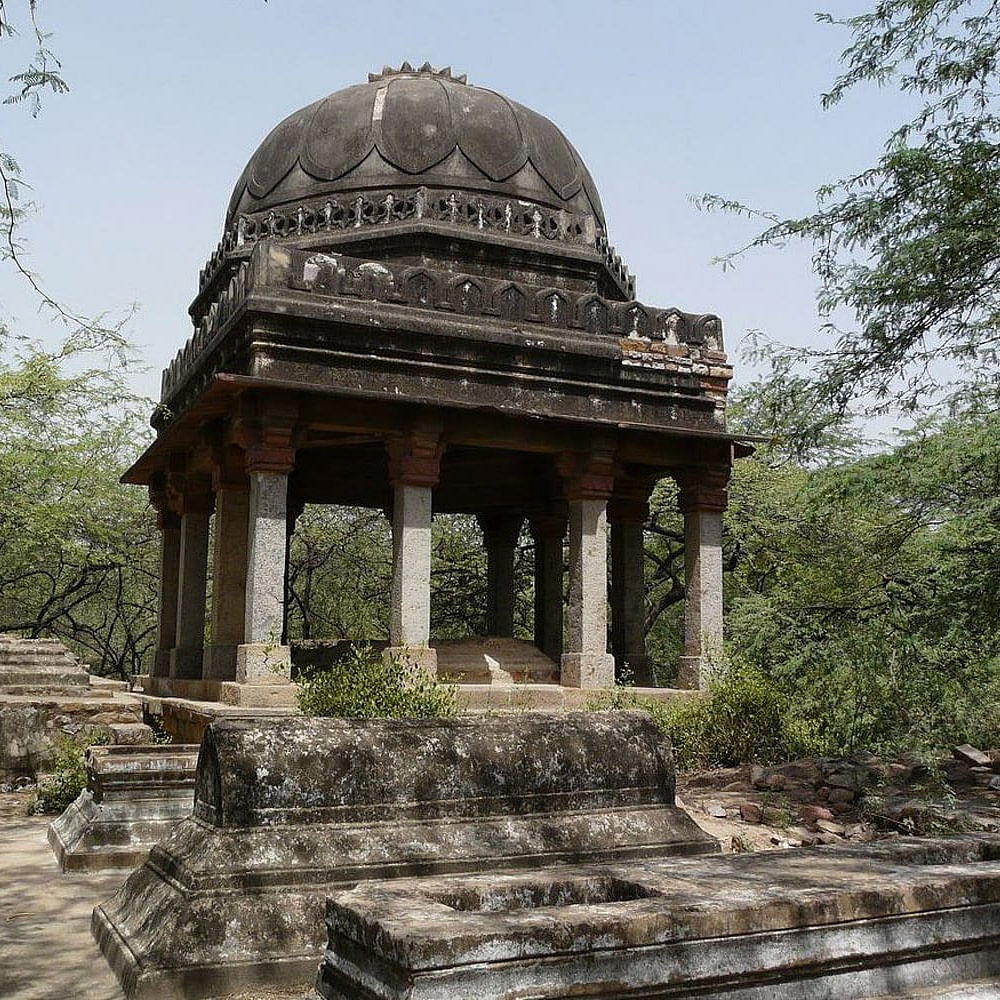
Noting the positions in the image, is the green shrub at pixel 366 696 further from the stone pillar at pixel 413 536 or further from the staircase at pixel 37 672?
the staircase at pixel 37 672

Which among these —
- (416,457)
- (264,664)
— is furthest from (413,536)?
(264,664)

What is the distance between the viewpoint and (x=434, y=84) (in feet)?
45.8

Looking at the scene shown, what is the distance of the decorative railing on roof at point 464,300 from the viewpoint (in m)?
10.6

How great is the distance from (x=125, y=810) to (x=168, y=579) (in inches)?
352

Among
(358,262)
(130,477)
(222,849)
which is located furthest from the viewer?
(130,477)

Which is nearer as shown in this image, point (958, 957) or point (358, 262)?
point (958, 957)

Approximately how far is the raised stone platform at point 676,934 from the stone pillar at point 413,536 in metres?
7.42

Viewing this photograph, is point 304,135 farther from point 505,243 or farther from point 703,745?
point 703,745

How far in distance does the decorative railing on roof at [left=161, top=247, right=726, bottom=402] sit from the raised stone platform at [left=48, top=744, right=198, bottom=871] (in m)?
5.73

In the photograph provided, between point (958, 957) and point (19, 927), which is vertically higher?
point (958, 957)

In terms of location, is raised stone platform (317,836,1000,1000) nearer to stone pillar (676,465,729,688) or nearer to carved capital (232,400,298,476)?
carved capital (232,400,298,476)

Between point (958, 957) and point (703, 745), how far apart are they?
6564mm

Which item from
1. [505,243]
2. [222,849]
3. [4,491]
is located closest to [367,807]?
[222,849]

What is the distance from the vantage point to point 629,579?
13.7 m
